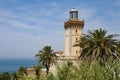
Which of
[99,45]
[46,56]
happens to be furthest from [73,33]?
[99,45]

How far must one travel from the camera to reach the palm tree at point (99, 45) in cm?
3541

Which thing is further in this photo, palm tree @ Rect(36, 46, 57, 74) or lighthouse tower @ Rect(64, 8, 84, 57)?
lighthouse tower @ Rect(64, 8, 84, 57)

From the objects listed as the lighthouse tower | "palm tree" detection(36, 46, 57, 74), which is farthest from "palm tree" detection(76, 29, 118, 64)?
the lighthouse tower

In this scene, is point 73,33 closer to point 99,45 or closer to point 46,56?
point 46,56

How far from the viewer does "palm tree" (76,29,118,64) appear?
116ft

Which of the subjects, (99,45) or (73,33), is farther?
(73,33)

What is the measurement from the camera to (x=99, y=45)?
35906mm

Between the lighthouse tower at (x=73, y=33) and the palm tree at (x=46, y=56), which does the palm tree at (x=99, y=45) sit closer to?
the palm tree at (x=46, y=56)

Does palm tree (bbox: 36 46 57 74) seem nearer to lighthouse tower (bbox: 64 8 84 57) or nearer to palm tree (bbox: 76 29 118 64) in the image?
lighthouse tower (bbox: 64 8 84 57)

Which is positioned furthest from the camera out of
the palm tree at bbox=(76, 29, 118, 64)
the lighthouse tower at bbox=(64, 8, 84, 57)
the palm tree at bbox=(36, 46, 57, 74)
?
the lighthouse tower at bbox=(64, 8, 84, 57)

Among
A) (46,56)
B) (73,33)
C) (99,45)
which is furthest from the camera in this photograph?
(73,33)

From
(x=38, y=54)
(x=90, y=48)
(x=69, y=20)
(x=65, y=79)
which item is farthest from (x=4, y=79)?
(x=65, y=79)

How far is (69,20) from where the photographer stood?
69.5 m

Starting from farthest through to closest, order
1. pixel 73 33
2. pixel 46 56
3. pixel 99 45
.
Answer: pixel 73 33, pixel 46 56, pixel 99 45
